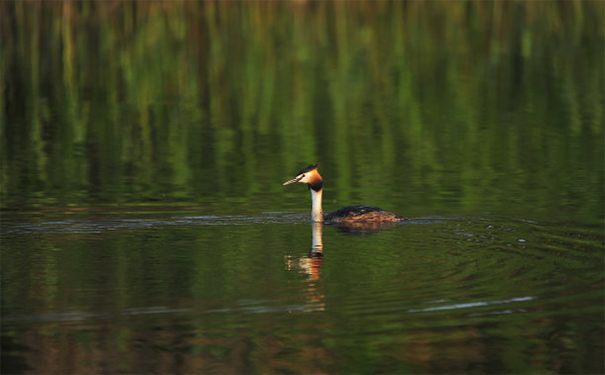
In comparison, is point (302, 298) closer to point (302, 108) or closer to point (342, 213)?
point (342, 213)

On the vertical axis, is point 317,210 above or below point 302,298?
above

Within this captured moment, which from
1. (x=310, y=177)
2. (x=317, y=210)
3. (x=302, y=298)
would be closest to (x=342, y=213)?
(x=317, y=210)

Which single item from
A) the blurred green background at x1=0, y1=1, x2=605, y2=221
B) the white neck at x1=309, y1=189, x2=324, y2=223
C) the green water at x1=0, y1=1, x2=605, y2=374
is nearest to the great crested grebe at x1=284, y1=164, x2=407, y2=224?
the white neck at x1=309, y1=189, x2=324, y2=223

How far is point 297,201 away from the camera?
1575cm

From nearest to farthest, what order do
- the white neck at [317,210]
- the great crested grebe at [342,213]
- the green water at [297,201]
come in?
the green water at [297,201], the great crested grebe at [342,213], the white neck at [317,210]

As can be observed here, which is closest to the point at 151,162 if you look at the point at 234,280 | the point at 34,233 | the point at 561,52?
the point at 34,233

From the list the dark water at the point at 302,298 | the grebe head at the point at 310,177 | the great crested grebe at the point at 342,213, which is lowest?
the dark water at the point at 302,298

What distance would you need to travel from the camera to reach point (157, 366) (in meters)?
→ 8.43

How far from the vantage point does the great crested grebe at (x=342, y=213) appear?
13.8 metres

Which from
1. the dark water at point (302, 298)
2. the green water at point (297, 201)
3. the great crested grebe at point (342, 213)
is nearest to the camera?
the dark water at point (302, 298)

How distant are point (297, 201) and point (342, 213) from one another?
161 cm

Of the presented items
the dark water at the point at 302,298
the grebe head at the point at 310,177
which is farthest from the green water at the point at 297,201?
the grebe head at the point at 310,177

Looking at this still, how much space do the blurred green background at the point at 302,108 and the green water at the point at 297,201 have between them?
0.08 metres

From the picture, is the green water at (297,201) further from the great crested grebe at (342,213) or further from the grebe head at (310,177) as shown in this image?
the grebe head at (310,177)
